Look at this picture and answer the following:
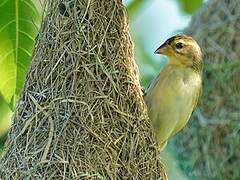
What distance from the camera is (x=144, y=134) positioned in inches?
96.3

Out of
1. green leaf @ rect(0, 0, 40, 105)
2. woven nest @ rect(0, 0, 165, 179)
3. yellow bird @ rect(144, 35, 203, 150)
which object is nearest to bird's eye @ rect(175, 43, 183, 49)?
yellow bird @ rect(144, 35, 203, 150)

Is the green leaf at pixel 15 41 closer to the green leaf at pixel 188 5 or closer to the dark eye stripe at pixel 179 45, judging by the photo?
the dark eye stripe at pixel 179 45

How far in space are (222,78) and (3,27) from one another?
1.43 m

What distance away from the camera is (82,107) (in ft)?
7.73

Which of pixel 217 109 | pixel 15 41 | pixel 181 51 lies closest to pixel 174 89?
pixel 181 51

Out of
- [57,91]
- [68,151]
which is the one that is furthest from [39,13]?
[68,151]

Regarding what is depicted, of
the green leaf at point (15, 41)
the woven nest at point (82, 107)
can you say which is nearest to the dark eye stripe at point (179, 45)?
the woven nest at point (82, 107)

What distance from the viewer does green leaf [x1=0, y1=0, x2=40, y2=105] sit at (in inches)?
97.1

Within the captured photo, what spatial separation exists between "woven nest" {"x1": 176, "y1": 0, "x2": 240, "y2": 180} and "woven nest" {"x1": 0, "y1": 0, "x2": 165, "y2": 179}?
1162 millimetres

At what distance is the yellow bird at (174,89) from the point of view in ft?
8.79

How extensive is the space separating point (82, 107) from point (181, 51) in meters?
0.53

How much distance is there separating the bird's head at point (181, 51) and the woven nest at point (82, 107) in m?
0.22

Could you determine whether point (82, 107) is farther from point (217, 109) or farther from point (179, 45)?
point (217, 109)

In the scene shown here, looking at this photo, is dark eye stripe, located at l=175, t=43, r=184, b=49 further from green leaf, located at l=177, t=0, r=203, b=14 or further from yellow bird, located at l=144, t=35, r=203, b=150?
green leaf, located at l=177, t=0, r=203, b=14
